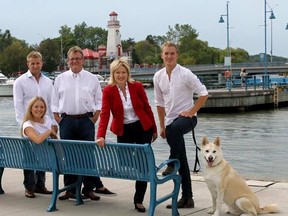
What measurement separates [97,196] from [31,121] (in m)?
1.37

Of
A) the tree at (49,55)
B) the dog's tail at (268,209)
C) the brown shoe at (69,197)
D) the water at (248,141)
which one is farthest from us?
the tree at (49,55)

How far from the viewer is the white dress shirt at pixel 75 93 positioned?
8102 millimetres

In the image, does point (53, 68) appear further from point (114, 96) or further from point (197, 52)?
point (114, 96)

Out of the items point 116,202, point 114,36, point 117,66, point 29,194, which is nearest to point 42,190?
point 29,194

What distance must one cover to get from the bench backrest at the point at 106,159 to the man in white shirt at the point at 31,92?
1.05 m

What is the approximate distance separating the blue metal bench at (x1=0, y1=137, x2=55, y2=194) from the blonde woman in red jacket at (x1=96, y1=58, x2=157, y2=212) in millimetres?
1007

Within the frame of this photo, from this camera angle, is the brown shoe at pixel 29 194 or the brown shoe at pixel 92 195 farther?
the brown shoe at pixel 29 194

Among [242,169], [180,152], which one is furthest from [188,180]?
[242,169]

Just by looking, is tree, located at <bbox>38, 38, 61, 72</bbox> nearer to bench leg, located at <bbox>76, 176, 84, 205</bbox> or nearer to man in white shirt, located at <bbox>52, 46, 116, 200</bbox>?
man in white shirt, located at <bbox>52, 46, 116, 200</bbox>

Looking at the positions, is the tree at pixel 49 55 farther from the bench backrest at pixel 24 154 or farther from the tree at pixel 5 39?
the bench backrest at pixel 24 154

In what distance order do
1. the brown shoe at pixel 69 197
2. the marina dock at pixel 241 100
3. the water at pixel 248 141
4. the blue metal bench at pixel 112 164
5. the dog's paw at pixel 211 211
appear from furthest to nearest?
the marina dock at pixel 241 100 → the water at pixel 248 141 → the brown shoe at pixel 69 197 → the dog's paw at pixel 211 211 → the blue metal bench at pixel 112 164

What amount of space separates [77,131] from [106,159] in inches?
43.1

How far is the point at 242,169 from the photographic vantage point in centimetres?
1598

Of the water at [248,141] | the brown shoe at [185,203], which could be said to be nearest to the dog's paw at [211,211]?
the brown shoe at [185,203]
